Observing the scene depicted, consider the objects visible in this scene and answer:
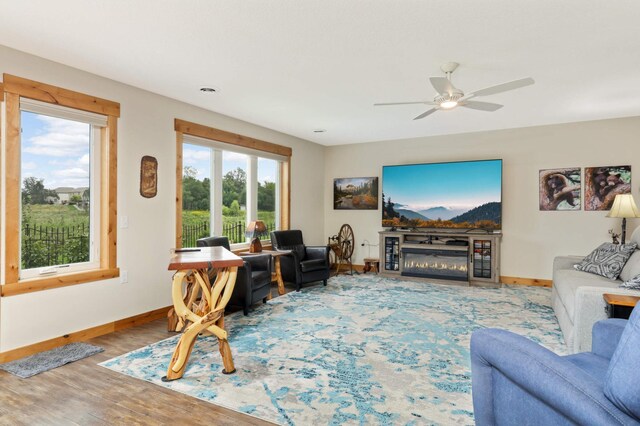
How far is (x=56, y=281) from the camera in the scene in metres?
3.38

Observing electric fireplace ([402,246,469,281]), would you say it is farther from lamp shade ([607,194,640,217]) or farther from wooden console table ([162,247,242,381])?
wooden console table ([162,247,242,381])

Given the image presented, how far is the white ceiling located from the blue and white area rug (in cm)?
253

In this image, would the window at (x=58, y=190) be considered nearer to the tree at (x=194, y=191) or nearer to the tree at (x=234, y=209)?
the tree at (x=194, y=191)

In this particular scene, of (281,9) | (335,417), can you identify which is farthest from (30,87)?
(335,417)

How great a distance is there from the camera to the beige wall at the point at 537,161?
5.49 m

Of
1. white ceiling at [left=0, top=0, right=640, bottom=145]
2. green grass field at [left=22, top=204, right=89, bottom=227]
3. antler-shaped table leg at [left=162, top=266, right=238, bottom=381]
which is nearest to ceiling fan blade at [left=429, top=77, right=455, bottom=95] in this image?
white ceiling at [left=0, top=0, right=640, bottom=145]

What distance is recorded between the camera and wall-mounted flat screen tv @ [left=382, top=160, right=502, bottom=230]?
6180 millimetres

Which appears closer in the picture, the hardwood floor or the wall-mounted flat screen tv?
the hardwood floor

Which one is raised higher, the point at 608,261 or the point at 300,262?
the point at 608,261

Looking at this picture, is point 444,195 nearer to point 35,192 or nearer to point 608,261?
point 608,261

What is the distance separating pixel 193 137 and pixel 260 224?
1421mm

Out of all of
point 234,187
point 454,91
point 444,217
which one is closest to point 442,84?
point 454,91

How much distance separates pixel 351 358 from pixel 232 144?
3.55 metres

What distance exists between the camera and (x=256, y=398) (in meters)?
2.42
